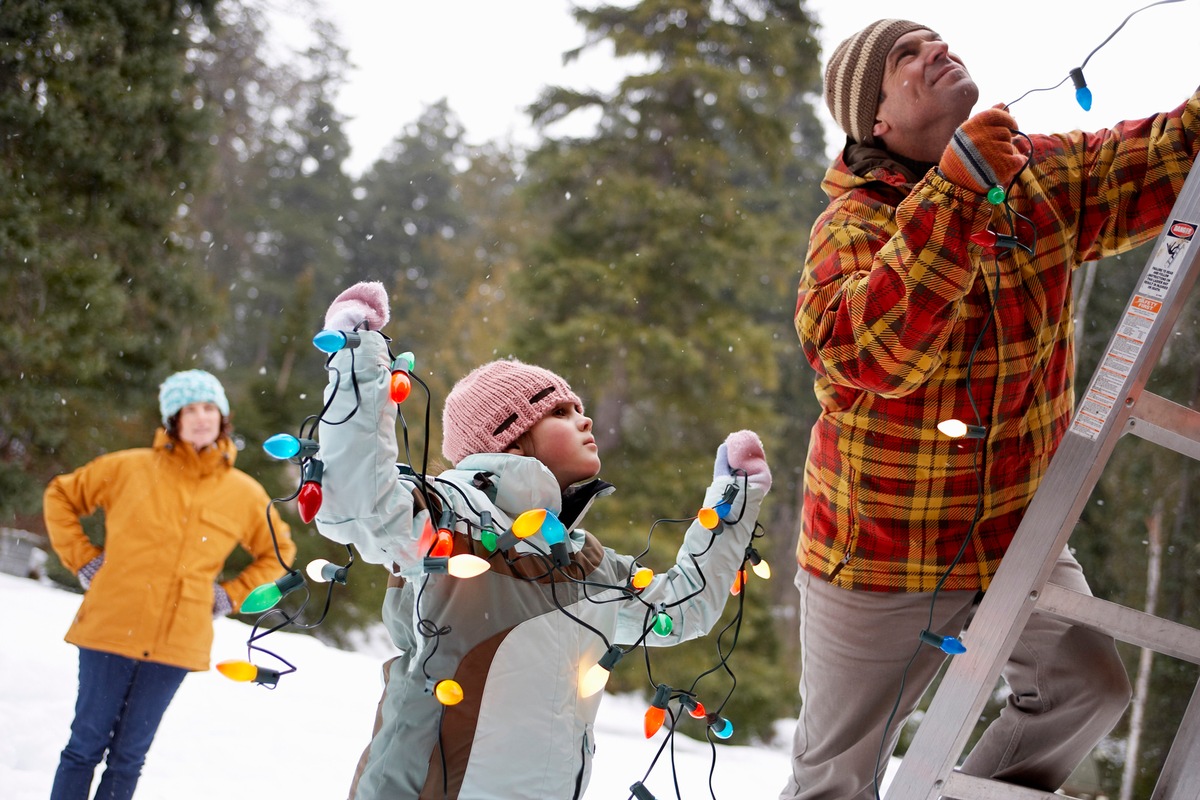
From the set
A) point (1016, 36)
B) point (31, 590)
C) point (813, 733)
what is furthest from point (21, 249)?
point (813, 733)

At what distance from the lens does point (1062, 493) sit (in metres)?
1.39

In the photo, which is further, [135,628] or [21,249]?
[21,249]

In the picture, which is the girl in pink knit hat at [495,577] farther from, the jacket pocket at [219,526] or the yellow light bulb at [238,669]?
the jacket pocket at [219,526]

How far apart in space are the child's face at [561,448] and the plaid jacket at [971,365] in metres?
0.40

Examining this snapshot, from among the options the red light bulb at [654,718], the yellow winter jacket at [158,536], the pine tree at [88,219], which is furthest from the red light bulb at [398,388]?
the pine tree at [88,219]

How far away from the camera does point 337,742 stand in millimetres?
4195

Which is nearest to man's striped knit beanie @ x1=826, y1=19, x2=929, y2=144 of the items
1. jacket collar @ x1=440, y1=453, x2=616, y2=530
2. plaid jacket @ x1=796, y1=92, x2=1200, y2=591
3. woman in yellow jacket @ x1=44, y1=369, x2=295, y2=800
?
plaid jacket @ x1=796, y1=92, x2=1200, y2=591

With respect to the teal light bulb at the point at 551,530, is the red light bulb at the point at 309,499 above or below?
below

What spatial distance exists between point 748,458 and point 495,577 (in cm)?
48

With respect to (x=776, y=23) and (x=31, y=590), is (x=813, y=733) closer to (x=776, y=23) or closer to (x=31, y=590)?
(x=31, y=590)

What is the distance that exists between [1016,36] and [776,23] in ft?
8.64

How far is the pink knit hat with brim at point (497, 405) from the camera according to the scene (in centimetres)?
165

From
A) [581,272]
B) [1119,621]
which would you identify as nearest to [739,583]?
[1119,621]

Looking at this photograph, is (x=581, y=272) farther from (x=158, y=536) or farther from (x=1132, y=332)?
(x=1132, y=332)
